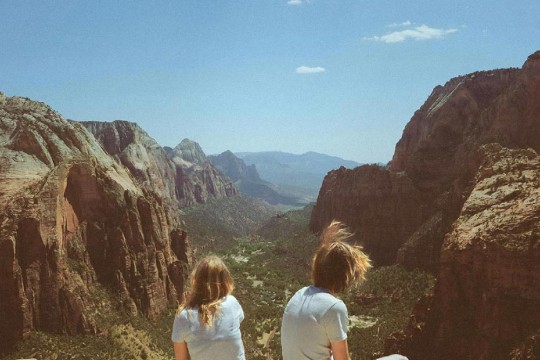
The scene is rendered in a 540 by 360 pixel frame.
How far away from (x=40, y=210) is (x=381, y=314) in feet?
151

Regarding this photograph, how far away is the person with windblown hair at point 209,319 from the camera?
288 inches

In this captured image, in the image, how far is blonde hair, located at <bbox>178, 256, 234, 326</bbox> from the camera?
24.5ft

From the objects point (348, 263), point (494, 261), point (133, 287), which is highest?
point (348, 263)

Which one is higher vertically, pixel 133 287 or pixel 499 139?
pixel 499 139

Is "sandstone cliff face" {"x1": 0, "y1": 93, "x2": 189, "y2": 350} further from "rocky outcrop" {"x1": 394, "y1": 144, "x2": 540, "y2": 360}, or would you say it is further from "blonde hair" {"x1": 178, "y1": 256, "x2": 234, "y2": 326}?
"blonde hair" {"x1": 178, "y1": 256, "x2": 234, "y2": 326}

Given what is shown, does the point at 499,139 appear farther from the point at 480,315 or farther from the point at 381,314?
the point at 480,315

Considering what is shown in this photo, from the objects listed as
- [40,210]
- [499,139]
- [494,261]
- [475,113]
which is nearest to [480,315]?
[494,261]

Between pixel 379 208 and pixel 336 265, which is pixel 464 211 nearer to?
pixel 336 265

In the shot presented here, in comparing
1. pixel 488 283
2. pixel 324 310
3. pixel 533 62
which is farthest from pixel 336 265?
pixel 533 62

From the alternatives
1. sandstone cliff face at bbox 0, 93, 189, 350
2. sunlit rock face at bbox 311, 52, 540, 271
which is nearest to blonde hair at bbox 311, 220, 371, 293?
sandstone cliff face at bbox 0, 93, 189, 350

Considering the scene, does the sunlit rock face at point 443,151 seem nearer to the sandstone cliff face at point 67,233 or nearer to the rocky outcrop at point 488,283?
the rocky outcrop at point 488,283

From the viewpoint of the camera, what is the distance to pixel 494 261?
2894 cm

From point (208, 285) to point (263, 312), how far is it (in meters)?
63.0

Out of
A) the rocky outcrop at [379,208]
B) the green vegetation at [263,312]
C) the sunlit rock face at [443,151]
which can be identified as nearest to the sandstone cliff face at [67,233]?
the green vegetation at [263,312]
